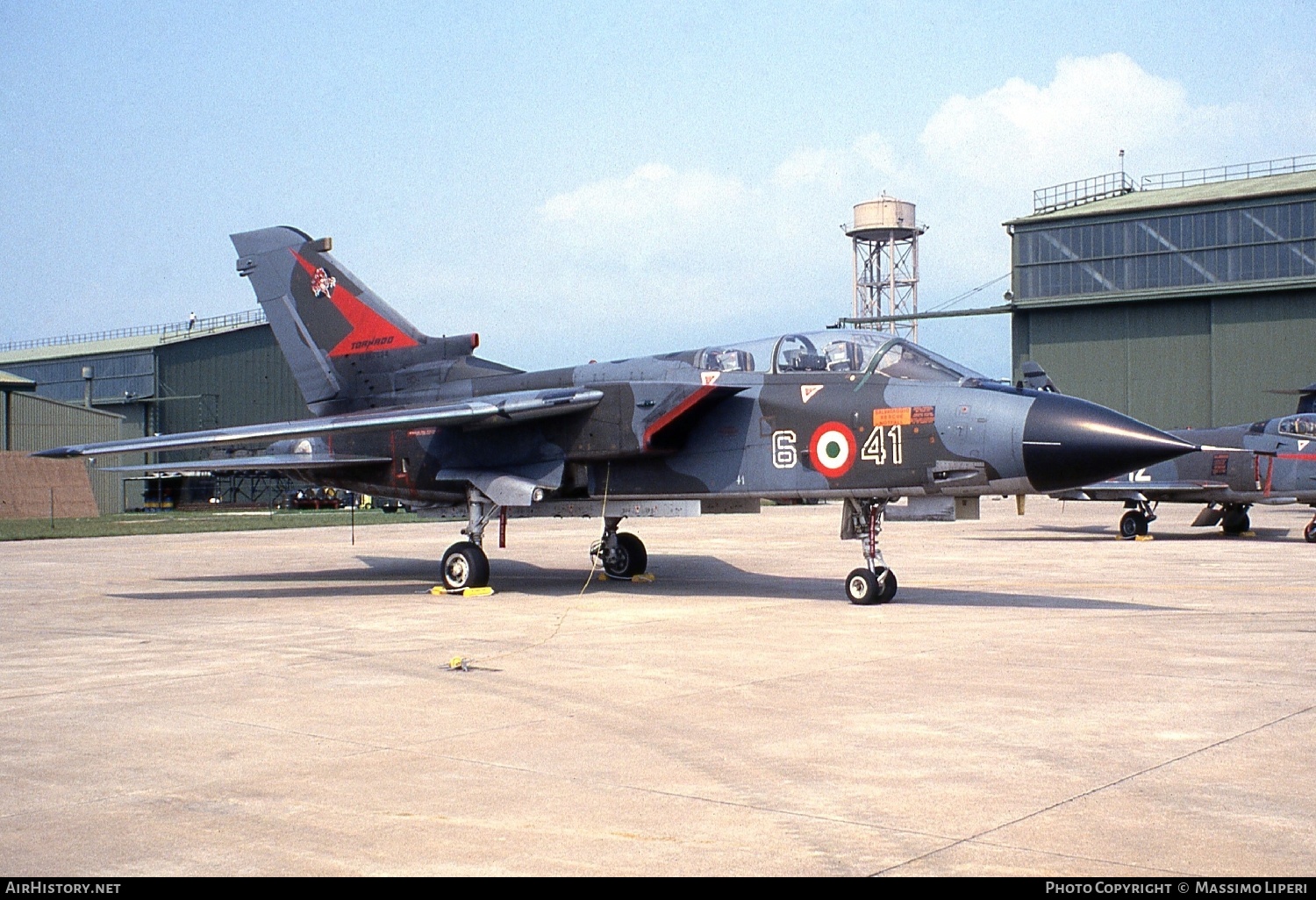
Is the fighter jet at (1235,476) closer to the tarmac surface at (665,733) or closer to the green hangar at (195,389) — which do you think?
the tarmac surface at (665,733)

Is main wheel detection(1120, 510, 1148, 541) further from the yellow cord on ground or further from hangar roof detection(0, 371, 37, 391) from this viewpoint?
hangar roof detection(0, 371, 37, 391)

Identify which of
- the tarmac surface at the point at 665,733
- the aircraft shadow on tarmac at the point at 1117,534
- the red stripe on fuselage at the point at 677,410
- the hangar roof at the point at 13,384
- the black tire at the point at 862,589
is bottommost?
the tarmac surface at the point at 665,733

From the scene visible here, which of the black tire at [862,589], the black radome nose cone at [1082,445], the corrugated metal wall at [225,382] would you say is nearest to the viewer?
the black radome nose cone at [1082,445]

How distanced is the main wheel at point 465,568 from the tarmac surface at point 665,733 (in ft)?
1.98

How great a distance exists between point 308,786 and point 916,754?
9.48ft

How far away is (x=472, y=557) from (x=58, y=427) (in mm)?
48716

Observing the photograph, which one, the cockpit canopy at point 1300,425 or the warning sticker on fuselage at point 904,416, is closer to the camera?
the warning sticker on fuselage at point 904,416

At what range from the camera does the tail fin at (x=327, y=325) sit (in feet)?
57.9

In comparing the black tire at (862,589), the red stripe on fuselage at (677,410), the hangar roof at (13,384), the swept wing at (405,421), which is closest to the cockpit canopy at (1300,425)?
the black tire at (862,589)

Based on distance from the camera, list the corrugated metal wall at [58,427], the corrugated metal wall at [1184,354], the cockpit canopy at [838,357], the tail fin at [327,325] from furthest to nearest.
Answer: the corrugated metal wall at [1184,354], the corrugated metal wall at [58,427], the tail fin at [327,325], the cockpit canopy at [838,357]

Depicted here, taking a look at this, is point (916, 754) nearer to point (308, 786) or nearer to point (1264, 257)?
point (308, 786)

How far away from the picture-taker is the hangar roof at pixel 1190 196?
56.3m

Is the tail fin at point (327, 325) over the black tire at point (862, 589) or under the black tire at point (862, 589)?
over

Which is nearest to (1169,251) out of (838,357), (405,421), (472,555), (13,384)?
(838,357)
